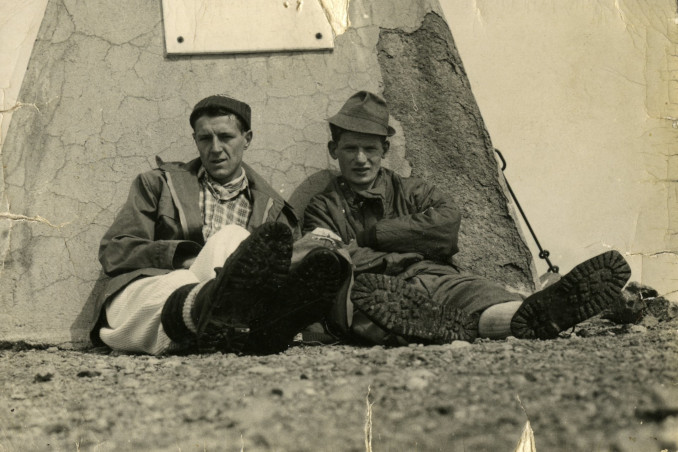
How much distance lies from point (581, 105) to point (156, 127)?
7.66ft

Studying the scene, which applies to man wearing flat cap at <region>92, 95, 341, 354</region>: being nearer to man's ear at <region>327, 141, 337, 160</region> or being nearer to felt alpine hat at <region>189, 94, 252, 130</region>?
felt alpine hat at <region>189, 94, 252, 130</region>

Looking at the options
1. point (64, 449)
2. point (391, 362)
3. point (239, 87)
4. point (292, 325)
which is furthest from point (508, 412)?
point (239, 87)

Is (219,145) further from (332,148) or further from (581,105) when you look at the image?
(581,105)

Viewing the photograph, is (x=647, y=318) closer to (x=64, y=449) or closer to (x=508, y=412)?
(x=508, y=412)

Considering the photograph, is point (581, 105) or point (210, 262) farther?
point (581, 105)

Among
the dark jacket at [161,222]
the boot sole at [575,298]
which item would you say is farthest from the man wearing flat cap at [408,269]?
the dark jacket at [161,222]

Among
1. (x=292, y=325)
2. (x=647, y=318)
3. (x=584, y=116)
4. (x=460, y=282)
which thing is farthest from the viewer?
(x=584, y=116)

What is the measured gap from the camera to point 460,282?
158 inches

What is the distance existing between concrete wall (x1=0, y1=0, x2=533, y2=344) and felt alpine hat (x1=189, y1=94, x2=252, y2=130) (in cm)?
48

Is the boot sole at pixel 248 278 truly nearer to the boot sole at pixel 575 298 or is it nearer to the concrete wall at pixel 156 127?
the boot sole at pixel 575 298

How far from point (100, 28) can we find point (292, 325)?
2.26m

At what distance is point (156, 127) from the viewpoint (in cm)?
479

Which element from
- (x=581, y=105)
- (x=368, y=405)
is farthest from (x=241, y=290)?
(x=581, y=105)

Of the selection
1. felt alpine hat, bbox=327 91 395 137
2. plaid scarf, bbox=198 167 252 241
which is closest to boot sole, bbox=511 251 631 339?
felt alpine hat, bbox=327 91 395 137
